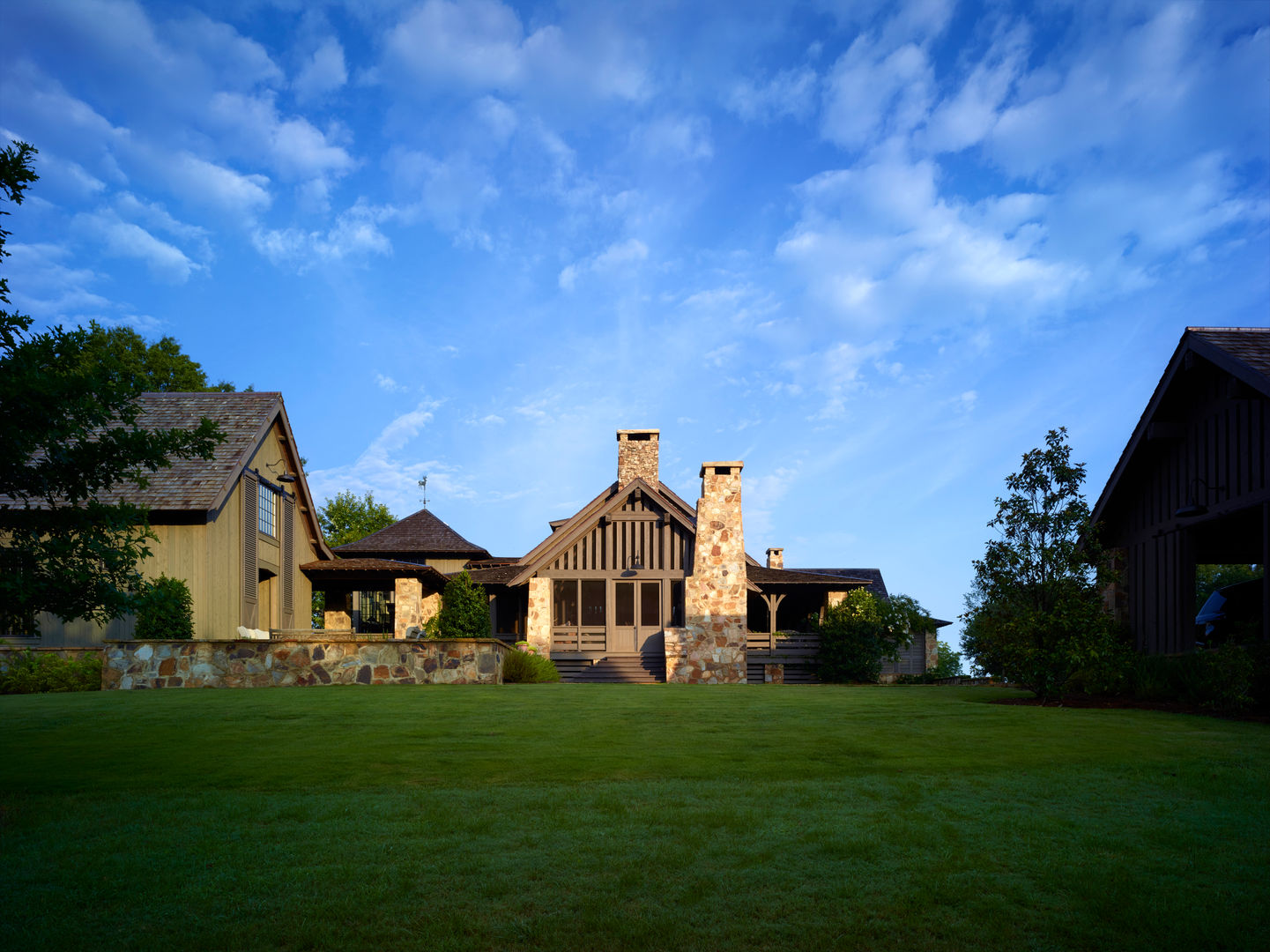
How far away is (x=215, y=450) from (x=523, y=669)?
30.6 feet

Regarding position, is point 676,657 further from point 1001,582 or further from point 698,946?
point 698,946

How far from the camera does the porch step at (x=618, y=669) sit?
27.0 meters

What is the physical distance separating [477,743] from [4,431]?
4.56 metres

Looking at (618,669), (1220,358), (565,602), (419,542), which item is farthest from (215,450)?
(1220,358)

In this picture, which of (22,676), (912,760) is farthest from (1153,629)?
(22,676)

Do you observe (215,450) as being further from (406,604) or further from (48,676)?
(406,604)

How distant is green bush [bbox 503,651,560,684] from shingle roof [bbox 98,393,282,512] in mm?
8490

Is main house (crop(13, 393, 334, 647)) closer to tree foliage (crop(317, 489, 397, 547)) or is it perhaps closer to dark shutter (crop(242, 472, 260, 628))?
dark shutter (crop(242, 472, 260, 628))

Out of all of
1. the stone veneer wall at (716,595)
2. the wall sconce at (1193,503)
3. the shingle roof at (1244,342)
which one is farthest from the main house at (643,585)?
the shingle roof at (1244,342)

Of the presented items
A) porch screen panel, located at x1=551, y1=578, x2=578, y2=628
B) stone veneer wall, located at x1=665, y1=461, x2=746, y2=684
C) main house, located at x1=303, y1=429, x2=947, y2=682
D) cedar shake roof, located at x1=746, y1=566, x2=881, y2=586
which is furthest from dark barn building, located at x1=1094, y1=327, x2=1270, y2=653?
porch screen panel, located at x1=551, y1=578, x2=578, y2=628

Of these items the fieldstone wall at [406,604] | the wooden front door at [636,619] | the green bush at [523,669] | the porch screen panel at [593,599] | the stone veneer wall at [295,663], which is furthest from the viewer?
the fieldstone wall at [406,604]

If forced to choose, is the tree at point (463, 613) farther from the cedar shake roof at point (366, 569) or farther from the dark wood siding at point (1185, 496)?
the dark wood siding at point (1185, 496)

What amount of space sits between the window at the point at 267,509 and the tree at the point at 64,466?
1972cm

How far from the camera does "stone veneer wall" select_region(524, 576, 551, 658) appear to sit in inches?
1112
